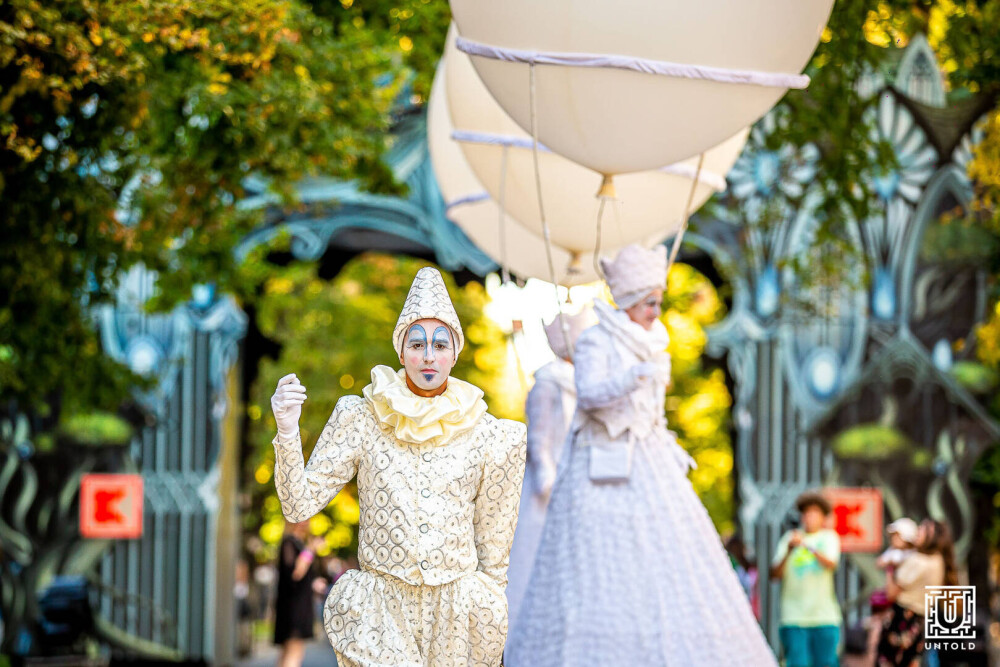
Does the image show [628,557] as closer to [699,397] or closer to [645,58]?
[645,58]

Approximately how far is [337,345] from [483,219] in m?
13.8

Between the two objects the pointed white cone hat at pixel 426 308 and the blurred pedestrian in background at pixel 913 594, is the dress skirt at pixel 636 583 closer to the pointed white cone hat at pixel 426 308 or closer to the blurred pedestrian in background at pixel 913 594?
the pointed white cone hat at pixel 426 308

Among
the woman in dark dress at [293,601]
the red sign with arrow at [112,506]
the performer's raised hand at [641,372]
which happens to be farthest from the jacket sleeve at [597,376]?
the red sign with arrow at [112,506]

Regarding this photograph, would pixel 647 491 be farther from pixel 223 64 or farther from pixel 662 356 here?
pixel 223 64

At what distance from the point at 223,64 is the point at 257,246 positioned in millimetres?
5825

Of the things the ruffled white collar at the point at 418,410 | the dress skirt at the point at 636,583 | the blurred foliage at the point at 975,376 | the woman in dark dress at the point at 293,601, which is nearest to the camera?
the ruffled white collar at the point at 418,410

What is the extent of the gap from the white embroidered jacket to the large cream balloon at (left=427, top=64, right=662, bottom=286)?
3.68 metres

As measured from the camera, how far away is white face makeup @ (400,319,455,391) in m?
4.87

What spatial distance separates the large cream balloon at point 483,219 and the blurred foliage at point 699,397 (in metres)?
12.7

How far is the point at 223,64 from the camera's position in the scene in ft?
31.6

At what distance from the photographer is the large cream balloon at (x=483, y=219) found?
8.76 m

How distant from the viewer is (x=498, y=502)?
4.93 metres

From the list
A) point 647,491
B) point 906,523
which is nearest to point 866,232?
point 906,523

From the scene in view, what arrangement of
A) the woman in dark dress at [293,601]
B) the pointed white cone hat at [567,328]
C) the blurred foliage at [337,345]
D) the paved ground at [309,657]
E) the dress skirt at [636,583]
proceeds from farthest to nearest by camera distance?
the blurred foliage at [337,345] → the paved ground at [309,657] → the woman in dark dress at [293,601] → the pointed white cone hat at [567,328] → the dress skirt at [636,583]
